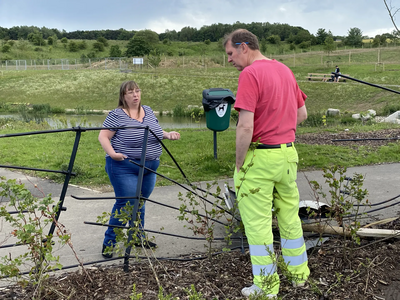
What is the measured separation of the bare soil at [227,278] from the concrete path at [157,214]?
368 millimetres

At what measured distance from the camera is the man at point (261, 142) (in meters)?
2.62

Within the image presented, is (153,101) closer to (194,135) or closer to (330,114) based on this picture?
(330,114)

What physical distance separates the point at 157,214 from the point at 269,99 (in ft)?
8.45

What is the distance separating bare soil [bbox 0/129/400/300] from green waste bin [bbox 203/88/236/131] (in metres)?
3.60

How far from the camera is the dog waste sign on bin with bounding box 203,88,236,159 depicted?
22.0ft

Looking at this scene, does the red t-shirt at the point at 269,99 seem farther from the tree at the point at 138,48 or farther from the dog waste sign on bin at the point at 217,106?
the tree at the point at 138,48

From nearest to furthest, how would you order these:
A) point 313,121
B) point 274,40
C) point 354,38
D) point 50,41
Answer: point 313,121
point 354,38
point 274,40
point 50,41

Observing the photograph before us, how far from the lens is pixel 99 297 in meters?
2.74

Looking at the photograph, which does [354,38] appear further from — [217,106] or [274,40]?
[217,106]

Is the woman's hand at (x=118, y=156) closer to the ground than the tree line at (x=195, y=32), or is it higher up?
closer to the ground

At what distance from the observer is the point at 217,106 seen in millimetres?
6758

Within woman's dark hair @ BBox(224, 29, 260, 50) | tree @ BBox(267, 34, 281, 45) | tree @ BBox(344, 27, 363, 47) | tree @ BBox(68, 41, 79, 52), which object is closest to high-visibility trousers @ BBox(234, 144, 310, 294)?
woman's dark hair @ BBox(224, 29, 260, 50)

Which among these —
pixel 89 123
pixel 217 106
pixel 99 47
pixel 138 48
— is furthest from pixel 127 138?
pixel 99 47

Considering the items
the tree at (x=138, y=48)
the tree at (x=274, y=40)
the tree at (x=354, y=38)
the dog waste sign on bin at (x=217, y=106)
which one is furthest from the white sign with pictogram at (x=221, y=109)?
the tree at (x=274, y=40)
